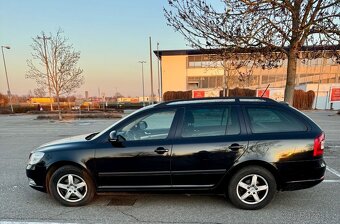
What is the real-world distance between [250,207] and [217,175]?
674mm

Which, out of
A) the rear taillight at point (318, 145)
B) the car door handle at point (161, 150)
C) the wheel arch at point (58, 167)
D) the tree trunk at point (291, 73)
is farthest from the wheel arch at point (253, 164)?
the tree trunk at point (291, 73)

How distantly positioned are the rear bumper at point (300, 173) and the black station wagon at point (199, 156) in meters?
0.01

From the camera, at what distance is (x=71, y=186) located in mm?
3666

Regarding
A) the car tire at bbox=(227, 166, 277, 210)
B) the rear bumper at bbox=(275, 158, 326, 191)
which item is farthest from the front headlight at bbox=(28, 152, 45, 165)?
Answer: the rear bumper at bbox=(275, 158, 326, 191)

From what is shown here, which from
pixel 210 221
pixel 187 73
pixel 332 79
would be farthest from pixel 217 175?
pixel 332 79

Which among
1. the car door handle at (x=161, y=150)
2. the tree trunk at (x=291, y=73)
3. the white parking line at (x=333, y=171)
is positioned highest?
the tree trunk at (x=291, y=73)

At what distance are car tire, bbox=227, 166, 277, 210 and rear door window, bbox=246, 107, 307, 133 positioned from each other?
1.98 ft

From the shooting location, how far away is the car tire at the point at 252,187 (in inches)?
136

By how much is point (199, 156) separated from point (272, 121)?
1.25 metres

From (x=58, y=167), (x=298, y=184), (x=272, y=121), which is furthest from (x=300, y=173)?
(x=58, y=167)

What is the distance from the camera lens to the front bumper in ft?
12.1

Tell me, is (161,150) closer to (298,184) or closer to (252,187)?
(252,187)

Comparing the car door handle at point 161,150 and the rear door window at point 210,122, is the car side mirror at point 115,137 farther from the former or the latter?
the rear door window at point 210,122

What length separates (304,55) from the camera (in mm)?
7219
